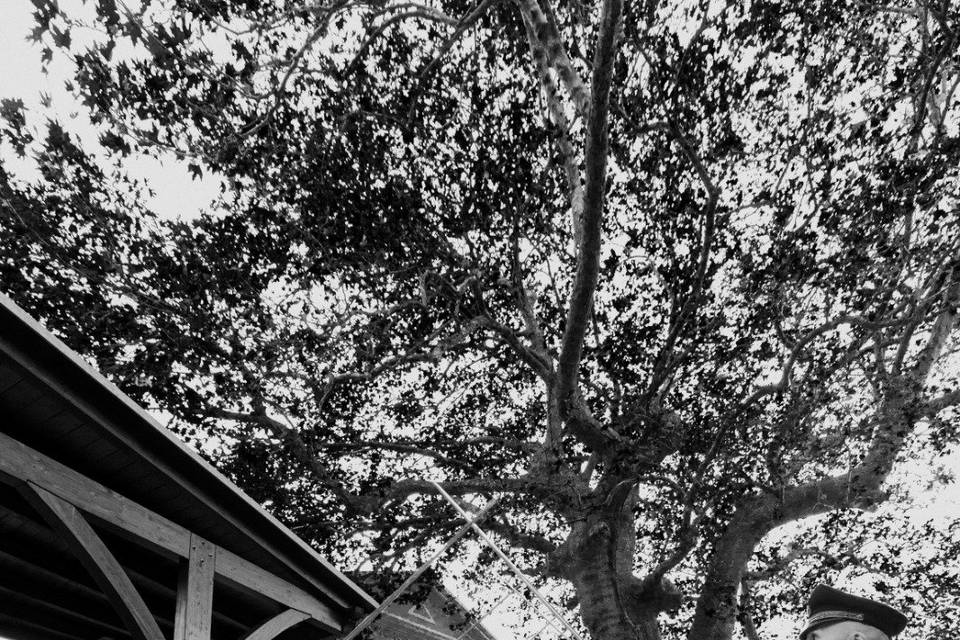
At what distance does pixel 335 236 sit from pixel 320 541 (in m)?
3.96

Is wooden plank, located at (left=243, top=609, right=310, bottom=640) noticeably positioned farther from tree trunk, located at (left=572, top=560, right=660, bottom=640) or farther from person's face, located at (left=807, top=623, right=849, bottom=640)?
person's face, located at (left=807, top=623, right=849, bottom=640)

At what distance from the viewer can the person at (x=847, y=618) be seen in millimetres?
2376

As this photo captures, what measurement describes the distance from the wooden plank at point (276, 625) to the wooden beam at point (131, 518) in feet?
0.15

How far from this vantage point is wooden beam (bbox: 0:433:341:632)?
2935 mm

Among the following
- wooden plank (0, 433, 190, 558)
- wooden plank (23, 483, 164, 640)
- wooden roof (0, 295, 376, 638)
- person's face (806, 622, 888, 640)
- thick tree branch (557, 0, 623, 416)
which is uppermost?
thick tree branch (557, 0, 623, 416)

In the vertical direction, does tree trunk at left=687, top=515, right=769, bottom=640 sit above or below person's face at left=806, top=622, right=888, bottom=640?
above

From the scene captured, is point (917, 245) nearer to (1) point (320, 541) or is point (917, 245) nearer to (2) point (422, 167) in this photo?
(2) point (422, 167)

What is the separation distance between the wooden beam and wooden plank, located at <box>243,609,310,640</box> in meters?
0.05

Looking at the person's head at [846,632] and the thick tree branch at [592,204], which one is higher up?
the thick tree branch at [592,204]

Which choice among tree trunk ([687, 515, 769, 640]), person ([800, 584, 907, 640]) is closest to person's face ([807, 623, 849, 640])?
person ([800, 584, 907, 640])

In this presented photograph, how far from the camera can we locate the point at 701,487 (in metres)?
8.01

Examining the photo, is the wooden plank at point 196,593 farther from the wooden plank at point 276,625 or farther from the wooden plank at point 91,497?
the wooden plank at point 276,625

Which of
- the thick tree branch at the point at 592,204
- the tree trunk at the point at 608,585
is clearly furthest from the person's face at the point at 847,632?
the tree trunk at the point at 608,585

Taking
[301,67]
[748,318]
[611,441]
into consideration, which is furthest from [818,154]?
[301,67]
